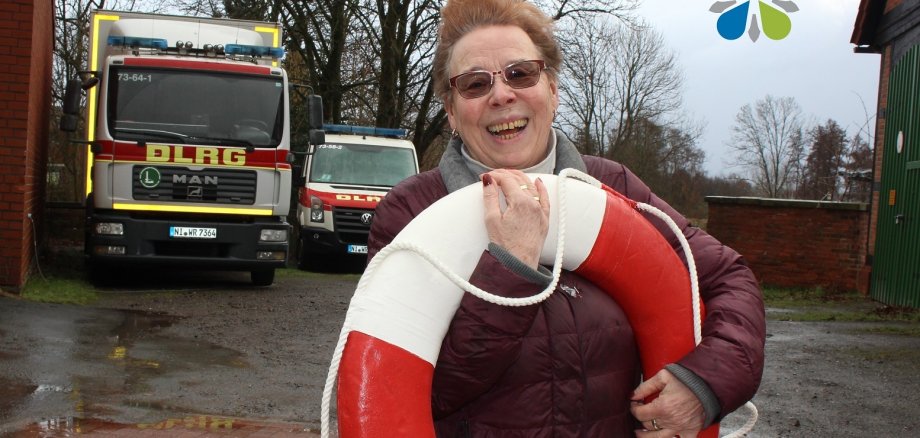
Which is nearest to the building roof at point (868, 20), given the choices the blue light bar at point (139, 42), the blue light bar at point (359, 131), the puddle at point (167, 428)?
the blue light bar at point (359, 131)

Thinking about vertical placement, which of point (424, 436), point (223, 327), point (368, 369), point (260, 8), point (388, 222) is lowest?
point (223, 327)

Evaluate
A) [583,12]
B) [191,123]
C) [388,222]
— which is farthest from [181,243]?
[583,12]

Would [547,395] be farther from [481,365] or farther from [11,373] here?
[11,373]

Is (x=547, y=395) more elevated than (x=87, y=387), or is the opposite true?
(x=547, y=395)

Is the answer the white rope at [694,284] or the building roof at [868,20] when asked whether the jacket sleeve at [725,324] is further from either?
the building roof at [868,20]

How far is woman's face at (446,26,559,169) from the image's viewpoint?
7.66 feet

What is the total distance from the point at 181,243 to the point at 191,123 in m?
1.39

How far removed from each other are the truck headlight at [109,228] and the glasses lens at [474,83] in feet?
29.5

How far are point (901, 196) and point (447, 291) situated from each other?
1125 cm

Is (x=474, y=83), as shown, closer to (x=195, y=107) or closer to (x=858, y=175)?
(x=195, y=107)

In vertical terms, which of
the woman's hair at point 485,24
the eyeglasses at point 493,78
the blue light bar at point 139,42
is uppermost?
the blue light bar at point 139,42

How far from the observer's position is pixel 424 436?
1.96m

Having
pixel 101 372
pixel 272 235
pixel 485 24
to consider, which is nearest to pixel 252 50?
pixel 272 235

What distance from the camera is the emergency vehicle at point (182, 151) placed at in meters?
10.5
